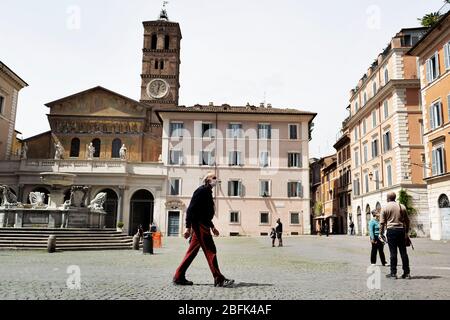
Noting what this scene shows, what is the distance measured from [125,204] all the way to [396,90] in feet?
90.6

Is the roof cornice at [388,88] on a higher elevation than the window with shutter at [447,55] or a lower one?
higher

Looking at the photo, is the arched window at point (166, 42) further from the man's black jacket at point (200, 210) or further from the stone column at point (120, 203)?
the man's black jacket at point (200, 210)

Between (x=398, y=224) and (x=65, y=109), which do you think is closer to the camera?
(x=398, y=224)

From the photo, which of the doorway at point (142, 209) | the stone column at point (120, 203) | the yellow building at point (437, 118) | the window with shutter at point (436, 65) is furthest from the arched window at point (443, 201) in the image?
the stone column at point (120, 203)

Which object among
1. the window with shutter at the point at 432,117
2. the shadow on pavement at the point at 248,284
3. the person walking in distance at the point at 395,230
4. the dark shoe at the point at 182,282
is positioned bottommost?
the shadow on pavement at the point at 248,284

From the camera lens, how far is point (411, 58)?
35125mm

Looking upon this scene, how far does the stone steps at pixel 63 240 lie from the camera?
16906 mm

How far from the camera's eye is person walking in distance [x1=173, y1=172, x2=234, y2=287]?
7.05 metres

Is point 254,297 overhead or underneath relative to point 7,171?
underneath

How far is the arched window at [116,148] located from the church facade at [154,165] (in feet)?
0.36

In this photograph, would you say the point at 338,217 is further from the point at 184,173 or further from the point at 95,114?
the point at 95,114

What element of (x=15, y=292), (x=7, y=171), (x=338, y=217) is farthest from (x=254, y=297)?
(x=338, y=217)

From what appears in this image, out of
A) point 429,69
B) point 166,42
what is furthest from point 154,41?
point 429,69
